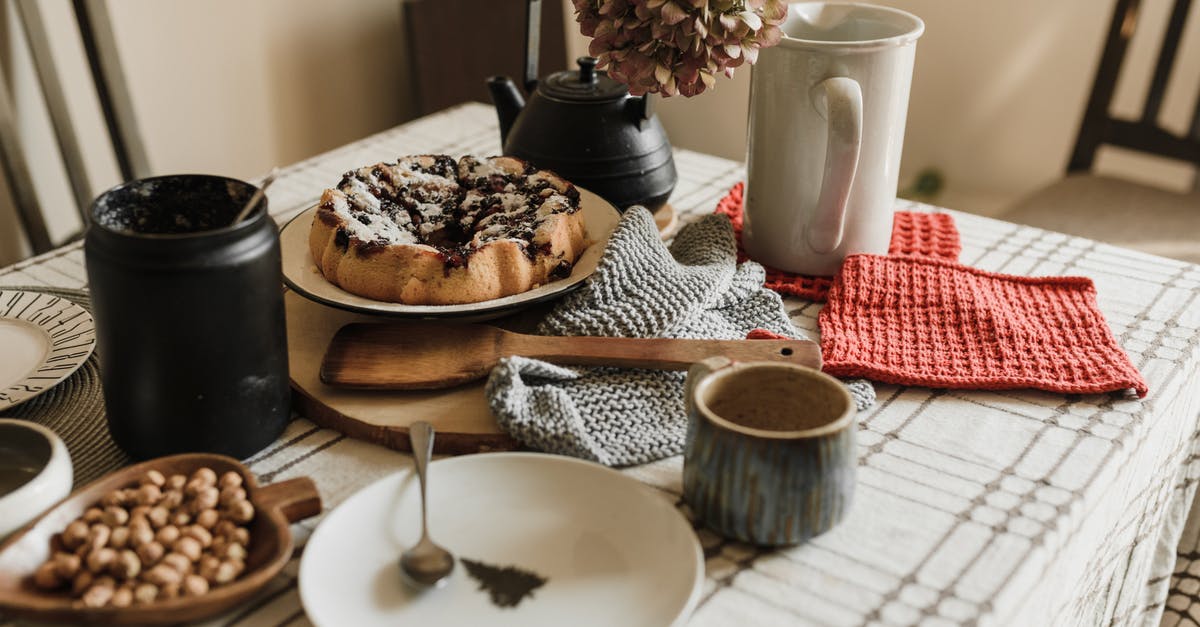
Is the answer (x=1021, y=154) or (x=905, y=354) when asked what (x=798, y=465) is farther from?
(x=1021, y=154)

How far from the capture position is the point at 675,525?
2.10ft

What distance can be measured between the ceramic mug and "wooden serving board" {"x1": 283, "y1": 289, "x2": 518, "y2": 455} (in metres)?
0.17

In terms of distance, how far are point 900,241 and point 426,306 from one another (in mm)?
544

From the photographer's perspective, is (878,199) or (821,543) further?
(878,199)

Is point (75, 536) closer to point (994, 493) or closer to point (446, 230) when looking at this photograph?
point (446, 230)

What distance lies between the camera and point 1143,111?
6.37 feet

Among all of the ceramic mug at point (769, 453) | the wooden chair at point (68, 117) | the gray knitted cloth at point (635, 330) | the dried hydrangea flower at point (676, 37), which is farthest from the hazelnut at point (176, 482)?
the wooden chair at point (68, 117)

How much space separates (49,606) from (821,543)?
46 cm

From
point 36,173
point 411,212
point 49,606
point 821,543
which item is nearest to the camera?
point 49,606

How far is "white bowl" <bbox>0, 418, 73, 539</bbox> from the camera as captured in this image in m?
0.61

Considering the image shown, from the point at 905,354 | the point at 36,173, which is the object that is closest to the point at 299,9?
the point at 36,173

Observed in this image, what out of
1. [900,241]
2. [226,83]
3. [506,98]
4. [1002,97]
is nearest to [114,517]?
[506,98]

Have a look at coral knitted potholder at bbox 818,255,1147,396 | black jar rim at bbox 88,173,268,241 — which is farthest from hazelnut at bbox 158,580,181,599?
coral knitted potholder at bbox 818,255,1147,396

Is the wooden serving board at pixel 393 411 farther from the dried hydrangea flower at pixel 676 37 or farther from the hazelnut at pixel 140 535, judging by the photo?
the dried hydrangea flower at pixel 676 37
